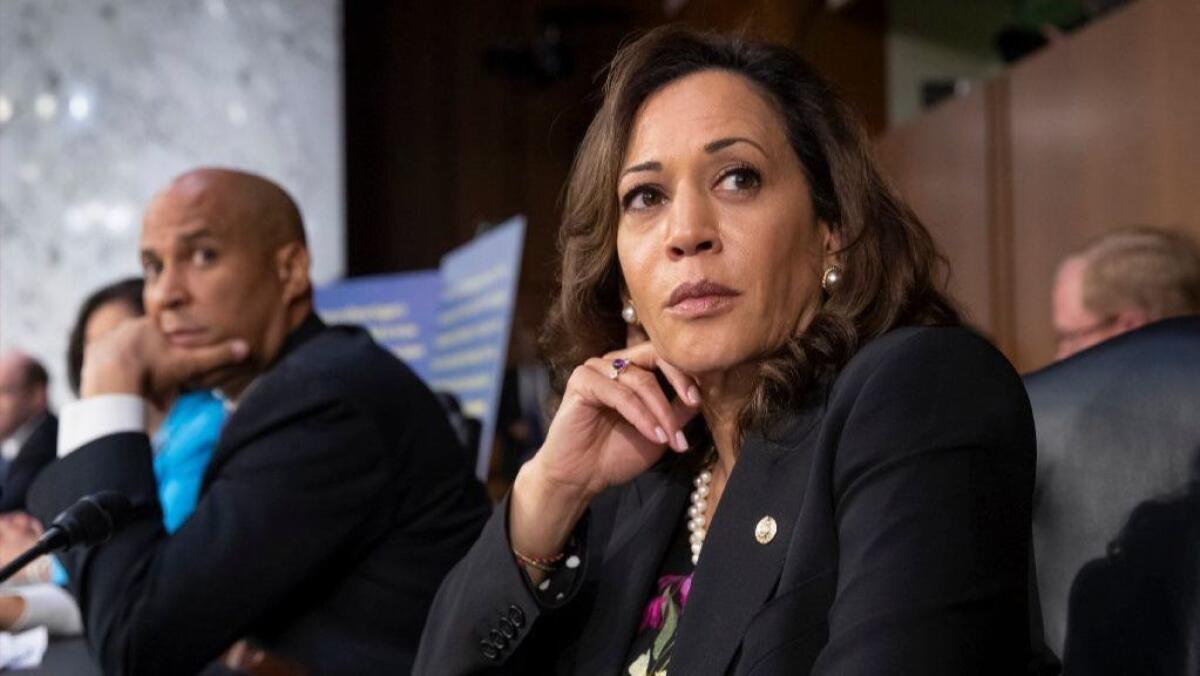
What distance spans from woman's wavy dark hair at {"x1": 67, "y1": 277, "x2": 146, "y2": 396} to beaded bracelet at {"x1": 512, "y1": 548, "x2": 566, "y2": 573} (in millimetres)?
1732

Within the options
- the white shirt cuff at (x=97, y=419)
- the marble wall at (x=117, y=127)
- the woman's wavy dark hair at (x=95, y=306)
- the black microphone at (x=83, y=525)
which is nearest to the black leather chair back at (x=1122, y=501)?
the black microphone at (x=83, y=525)

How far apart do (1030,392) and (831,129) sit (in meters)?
0.35

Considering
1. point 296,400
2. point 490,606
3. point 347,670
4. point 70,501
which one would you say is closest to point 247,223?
point 296,400

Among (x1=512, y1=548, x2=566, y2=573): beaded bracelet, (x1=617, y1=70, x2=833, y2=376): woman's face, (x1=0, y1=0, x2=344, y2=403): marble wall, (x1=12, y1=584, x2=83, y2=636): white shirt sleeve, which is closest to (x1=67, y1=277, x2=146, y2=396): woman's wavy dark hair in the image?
(x1=12, y1=584, x2=83, y2=636): white shirt sleeve

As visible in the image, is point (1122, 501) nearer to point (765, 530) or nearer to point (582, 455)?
point (765, 530)

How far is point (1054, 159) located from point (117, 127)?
11.2 ft

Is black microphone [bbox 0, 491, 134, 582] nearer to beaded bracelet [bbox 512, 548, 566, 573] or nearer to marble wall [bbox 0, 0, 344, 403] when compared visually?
beaded bracelet [bbox 512, 548, 566, 573]

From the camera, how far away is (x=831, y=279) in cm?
143

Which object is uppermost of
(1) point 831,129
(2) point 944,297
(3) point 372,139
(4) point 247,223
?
(1) point 831,129

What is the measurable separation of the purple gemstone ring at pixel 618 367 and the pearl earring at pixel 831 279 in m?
0.24

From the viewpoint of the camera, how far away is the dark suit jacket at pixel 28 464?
8.50ft

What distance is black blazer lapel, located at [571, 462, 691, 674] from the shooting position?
1454 mm

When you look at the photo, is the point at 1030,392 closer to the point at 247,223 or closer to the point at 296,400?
the point at 296,400

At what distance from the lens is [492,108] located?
6551mm
